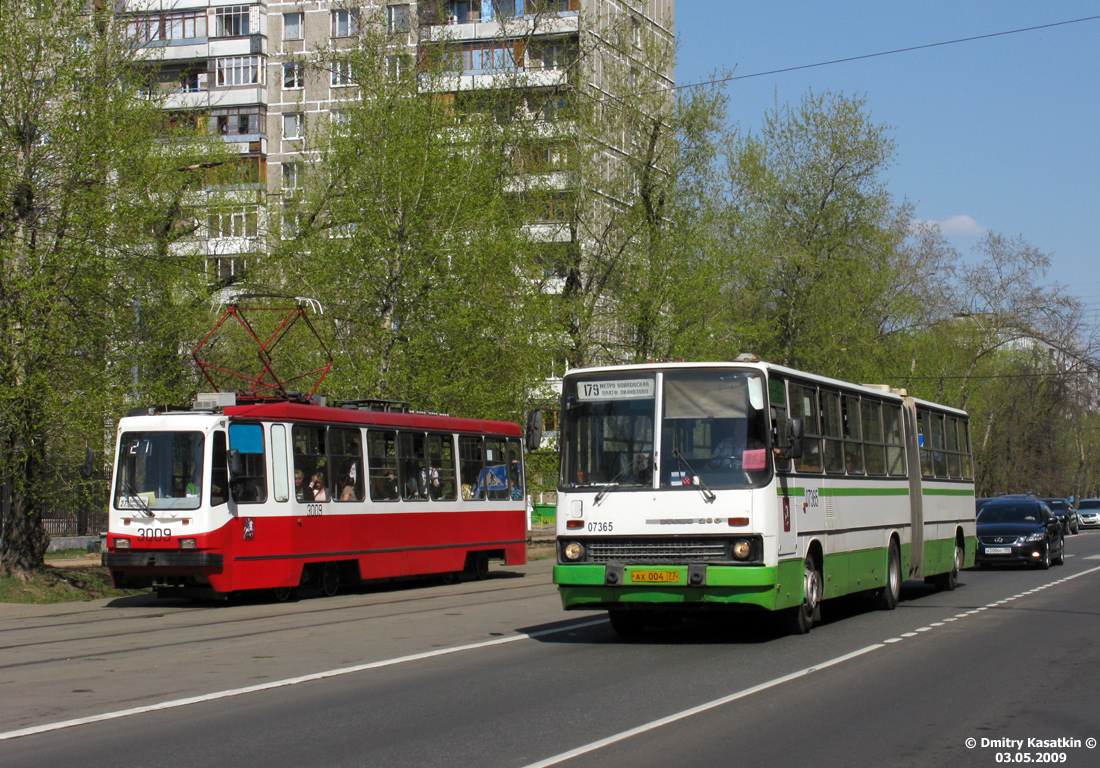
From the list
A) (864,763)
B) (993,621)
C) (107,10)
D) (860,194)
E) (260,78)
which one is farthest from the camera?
(260,78)

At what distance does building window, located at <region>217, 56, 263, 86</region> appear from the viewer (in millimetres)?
63500

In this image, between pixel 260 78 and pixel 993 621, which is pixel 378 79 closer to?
pixel 993 621

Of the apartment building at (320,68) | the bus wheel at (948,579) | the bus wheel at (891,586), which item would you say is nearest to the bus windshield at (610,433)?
the bus wheel at (891,586)

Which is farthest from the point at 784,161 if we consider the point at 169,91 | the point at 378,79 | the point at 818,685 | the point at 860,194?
the point at 818,685

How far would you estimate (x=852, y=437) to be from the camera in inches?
682

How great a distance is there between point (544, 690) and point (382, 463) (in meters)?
12.8

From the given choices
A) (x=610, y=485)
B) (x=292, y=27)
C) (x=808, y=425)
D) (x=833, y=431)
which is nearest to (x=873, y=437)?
(x=833, y=431)

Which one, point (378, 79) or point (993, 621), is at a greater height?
point (378, 79)

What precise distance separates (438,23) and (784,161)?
18.0 m

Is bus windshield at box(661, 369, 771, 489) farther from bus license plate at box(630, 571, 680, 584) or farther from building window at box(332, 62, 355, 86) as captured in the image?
building window at box(332, 62, 355, 86)

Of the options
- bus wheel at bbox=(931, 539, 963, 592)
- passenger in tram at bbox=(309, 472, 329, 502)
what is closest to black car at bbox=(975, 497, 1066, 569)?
bus wheel at bbox=(931, 539, 963, 592)

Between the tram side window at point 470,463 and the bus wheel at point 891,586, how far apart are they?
9.10 metres

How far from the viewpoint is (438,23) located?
131 ft

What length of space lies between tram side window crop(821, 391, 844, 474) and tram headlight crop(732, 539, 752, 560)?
9.36 ft
